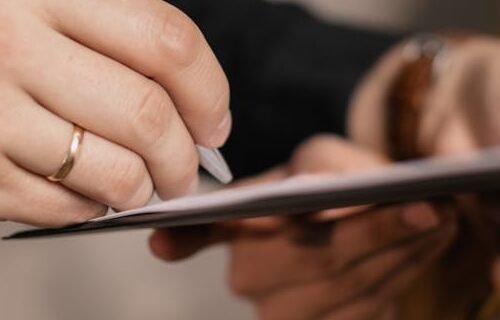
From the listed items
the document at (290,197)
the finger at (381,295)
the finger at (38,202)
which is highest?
the finger at (38,202)

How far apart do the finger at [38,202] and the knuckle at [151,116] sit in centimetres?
2

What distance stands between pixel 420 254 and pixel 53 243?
12.1 inches

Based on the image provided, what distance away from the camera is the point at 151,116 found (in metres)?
0.19

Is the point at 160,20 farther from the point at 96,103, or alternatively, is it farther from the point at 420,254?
the point at 420,254

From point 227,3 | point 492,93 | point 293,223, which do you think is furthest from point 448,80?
point 227,3

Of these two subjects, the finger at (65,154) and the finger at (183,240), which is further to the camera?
the finger at (183,240)

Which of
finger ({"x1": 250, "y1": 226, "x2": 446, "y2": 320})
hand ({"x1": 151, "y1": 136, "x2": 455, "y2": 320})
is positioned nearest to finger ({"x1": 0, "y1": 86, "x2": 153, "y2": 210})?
hand ({"x1": 151, "y1": 136, "x2": 455, "y2": 320})

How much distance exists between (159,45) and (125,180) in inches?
1.4

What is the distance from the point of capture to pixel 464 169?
1.06 feet

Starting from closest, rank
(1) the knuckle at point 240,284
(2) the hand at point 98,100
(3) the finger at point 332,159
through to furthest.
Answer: (2) the hand at point 98,100, (1) the knuckle at point 240,284, (3) the finger at point 332,159

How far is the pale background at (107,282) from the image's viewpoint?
0.25 metres

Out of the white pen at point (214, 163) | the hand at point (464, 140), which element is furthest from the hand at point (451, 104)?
the white pen at point (214, 163)

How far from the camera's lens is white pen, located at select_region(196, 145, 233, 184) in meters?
0.21

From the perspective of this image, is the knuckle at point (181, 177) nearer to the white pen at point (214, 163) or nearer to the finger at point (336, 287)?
the white pen at point (214, 163)
